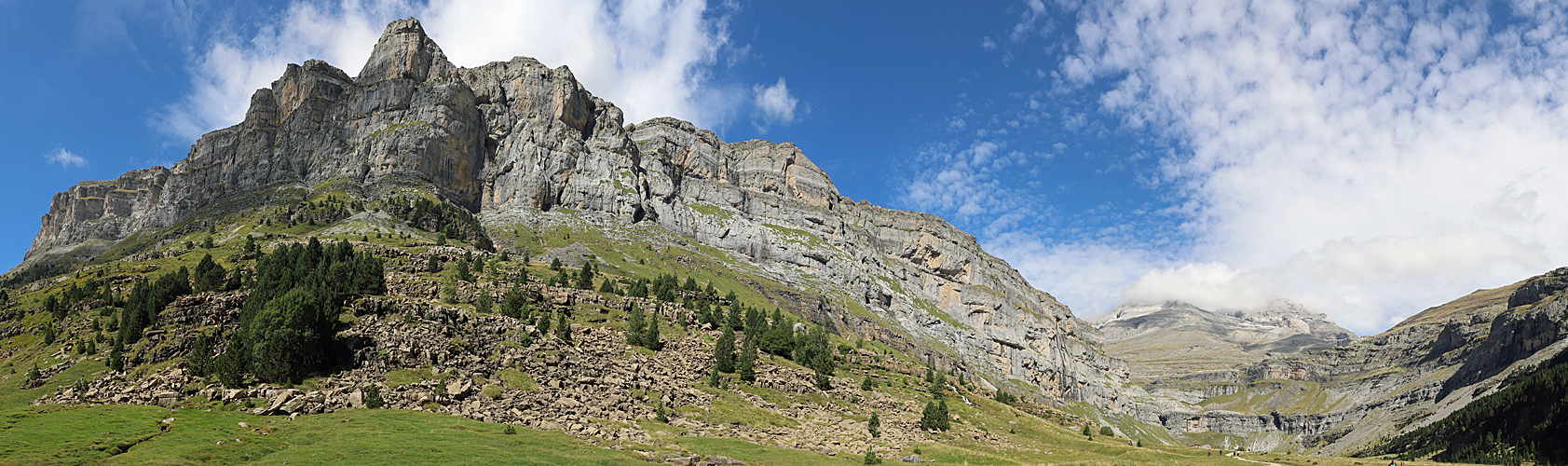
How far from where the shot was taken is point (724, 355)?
270 feet

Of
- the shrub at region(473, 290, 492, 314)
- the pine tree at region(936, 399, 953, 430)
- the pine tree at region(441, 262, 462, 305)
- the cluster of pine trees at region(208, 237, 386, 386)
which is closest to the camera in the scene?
the cluster of pine trees at region(208, 237, 386, 386)

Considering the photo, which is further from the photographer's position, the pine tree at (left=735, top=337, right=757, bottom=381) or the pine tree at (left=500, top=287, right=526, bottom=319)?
the pine tree at (left=500, top=287, right=526, bottom=319)

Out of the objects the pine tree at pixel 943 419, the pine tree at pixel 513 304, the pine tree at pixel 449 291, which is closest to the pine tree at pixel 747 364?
the pine tree at pixel 943 419

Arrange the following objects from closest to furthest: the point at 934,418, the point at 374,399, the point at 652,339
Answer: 1. the point at 374,399
2. the point at 934,418
3. the point at 652,339

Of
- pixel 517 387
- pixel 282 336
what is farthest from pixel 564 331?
pixel 282 336

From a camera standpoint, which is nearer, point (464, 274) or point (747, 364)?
point (747, 364)

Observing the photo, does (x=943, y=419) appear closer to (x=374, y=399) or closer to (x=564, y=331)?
(x=564, y=331)

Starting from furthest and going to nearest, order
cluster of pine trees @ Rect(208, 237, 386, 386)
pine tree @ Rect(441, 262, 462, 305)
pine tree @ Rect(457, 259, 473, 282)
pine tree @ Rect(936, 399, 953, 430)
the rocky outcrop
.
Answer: pine tree @ Rect(457, 259, 473, 282)
pine tree @ Rect(441, 262, 462, 305)
pine tree @ Rect(936, 399, 953, 430)
cluster of pine trees @ Rect(208, 237, 386, 386)
the rocky outcrop

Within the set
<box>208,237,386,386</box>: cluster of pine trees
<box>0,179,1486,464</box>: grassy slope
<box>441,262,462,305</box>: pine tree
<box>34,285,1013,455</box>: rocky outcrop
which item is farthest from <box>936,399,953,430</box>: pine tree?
<box>441,262,462,305</box>: pine tree

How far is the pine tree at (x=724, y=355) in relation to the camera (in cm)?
8138

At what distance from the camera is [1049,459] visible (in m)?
67.8

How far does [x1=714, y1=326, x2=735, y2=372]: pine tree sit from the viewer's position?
267 feet

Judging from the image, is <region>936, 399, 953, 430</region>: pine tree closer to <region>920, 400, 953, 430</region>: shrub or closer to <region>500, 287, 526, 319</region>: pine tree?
<region>920, 400, 953, 430</region>: shrub

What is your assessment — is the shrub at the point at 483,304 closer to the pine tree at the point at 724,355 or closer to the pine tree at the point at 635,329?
the pine tree at the point at 635,329
